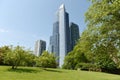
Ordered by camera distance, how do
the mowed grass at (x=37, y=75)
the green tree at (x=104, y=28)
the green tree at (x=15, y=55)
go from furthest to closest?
the green tree at (x=15, y=55) → the mowed grass at (x=37, y=75) → the green tree at (x=104, y=28)

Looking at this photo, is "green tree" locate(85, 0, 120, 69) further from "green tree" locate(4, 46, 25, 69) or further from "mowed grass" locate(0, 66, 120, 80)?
"green tree" locate(4, 46, 25, 69)

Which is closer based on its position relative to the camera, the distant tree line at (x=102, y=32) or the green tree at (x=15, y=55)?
the distant tree line at (x=102, y=32)

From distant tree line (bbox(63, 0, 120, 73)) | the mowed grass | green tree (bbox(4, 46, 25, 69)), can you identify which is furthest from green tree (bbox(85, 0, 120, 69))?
green tree (bbox(4, 46, 25, 69))

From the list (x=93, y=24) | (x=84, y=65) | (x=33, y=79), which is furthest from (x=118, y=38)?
(x=84, y=65)

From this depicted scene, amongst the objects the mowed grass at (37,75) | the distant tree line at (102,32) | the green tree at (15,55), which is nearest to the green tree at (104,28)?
the distant tree line at (102,32)

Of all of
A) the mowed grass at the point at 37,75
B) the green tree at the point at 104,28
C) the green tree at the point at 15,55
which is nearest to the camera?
the green tree at the point at 104,28

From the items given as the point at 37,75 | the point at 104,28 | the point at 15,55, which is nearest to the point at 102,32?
the point at 104,28

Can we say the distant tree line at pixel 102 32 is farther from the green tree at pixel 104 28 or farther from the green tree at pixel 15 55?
the green tree at pixel 15 55

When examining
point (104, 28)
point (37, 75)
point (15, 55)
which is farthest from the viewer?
point (15, 55)

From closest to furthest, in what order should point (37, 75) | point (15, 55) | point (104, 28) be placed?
point (104, 28)
point (37, 75)
point (15, 55)

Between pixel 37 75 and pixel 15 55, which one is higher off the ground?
pixel 15 55

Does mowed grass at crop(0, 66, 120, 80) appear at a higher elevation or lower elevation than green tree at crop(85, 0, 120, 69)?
lower

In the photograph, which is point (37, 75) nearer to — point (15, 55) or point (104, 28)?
point (15, 55)

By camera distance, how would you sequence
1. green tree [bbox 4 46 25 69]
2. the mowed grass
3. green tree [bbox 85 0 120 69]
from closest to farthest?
green tree [bbox 85 0 120 69] → the mowed grass → green tree [bbox 4 46 25 69]
